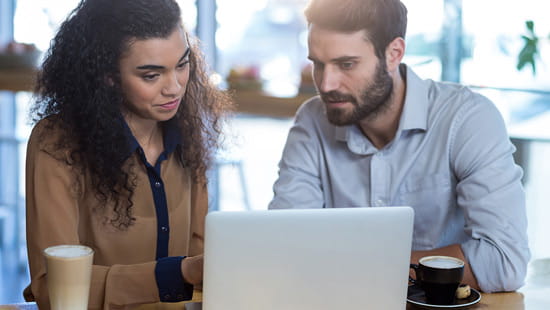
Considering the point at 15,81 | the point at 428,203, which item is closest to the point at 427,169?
the point at 428,203

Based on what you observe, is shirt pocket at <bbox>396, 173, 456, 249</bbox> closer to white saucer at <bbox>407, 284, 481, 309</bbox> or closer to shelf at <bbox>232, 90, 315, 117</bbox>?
white saucer at <bbox>407, 284, 481, 309</bbox>

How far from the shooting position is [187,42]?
1.73 meters

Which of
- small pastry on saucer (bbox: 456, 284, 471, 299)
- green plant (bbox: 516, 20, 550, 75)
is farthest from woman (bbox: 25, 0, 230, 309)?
green plant (bbox: 516, 20, 550, 75)

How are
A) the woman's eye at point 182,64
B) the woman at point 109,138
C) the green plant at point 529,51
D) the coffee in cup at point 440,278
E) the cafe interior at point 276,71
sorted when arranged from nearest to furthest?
1. the coffee in cup at point 440,278
2. the woman at point 109,138
3. the woman's eye at point 182,64
4. the green plant at point 529,51
5. the cafe interior at point 276,71

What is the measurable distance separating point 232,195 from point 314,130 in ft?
8.14

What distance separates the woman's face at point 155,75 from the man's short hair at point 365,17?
382 millimetres

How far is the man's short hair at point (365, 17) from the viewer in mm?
1828

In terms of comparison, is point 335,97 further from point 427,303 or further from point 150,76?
point 427,303

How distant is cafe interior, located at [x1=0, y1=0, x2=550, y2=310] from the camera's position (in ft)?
10.8

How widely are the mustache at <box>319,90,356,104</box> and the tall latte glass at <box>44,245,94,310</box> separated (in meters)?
0.82

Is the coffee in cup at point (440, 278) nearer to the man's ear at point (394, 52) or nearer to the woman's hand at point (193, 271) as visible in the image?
the woman's hand at point (193, 271)

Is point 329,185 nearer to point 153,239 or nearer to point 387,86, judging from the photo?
point 387,86

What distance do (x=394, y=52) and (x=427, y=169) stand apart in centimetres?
32

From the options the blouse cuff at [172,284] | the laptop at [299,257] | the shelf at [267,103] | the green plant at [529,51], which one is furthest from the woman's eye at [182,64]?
the green plant at [529,51]
